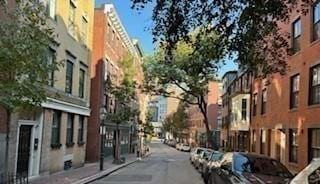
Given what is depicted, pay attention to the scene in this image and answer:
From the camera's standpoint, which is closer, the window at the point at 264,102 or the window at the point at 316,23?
the window at the point at 316,23

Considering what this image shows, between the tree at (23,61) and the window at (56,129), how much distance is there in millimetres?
10876

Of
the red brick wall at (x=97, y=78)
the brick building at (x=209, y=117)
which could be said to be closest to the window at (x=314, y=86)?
the red brick wall at (x=97, y=78)

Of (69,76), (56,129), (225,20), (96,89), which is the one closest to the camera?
(225,20)

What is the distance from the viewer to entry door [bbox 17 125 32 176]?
2033 centimetres

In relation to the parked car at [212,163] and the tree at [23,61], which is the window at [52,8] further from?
the parked car at [212,163]

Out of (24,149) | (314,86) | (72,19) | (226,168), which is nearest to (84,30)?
(72,19)

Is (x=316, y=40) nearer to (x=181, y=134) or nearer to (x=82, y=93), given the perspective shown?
(x=82, y=93)

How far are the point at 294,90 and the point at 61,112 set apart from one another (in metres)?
11.4

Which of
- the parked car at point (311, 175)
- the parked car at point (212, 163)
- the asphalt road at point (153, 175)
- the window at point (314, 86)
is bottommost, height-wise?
the asphalt road at point (153, 175)

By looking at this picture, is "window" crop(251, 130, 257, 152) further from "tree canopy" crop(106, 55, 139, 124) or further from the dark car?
the dark car

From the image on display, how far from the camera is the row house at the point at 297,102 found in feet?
72.4

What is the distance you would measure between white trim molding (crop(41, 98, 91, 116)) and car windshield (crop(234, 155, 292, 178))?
10048mm

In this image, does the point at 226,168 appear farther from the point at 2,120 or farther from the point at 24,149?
the point at 24,149

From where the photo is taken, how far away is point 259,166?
518 inches
